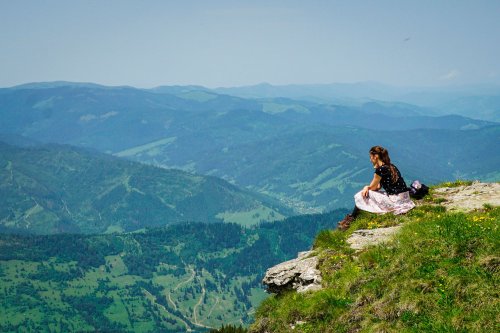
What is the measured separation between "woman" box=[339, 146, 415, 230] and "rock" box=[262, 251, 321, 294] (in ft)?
17.6

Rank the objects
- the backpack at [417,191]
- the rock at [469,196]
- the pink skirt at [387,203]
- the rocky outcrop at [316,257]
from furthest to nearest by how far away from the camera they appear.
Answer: the backpack at [417,191] → the pink skirt at [387,203] → the rock at [469,196] → the rocky outcrop at [316,257]

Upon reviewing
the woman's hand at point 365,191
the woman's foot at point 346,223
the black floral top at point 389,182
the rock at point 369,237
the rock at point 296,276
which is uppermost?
the black floral top at point 389,182

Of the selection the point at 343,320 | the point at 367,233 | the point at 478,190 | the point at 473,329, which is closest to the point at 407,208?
the point at 367,233

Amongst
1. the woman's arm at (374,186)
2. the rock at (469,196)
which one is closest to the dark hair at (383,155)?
the woman's arm at (374,186)

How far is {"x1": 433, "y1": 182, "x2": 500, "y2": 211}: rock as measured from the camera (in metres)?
27.3

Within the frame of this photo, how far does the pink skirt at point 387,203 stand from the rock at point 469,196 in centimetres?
233

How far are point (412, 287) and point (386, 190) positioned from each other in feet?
36.0

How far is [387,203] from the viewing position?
92.7 feet

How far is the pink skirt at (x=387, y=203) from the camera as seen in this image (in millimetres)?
27938

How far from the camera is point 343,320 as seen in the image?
18.4 metres

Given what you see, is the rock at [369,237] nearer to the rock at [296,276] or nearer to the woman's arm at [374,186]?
the rock at [296,276]

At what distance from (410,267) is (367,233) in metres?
7.01

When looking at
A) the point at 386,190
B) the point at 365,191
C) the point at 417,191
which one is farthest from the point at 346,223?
the point at 417,191

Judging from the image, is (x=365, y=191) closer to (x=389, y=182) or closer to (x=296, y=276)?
(x=389, y=182)
